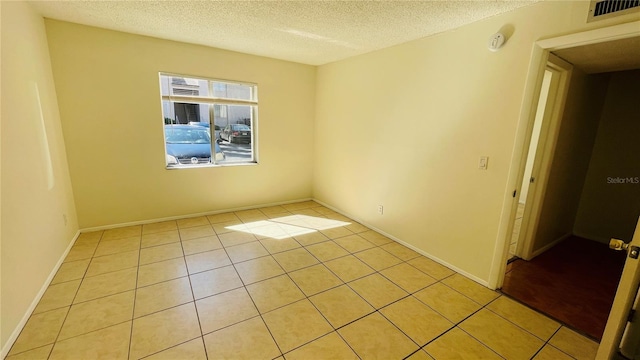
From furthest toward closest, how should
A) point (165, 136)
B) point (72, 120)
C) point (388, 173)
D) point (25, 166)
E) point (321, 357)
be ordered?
point (165, 136) < point (388, 173) < point (72, 120) < point (25, 166) < point (321, 357)

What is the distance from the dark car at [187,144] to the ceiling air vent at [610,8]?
13.7 ft

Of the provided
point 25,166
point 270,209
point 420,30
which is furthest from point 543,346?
point 25,166

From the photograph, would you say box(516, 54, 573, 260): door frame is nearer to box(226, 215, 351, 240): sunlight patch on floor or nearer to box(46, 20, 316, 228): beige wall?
box(226, 215, 351, 240): sunlight patch on floor

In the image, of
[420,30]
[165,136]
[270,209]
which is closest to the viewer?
[420,30]

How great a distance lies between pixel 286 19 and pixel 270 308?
2664 mm

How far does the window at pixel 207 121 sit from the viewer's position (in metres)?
3.62

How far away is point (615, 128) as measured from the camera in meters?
3.42

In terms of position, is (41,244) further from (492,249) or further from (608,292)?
(608,292)

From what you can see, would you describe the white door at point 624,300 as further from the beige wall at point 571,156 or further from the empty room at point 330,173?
the beige wall at point 571,156

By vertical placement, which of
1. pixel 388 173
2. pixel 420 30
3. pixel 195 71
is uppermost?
pixel 420 30

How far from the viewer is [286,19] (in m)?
2.54

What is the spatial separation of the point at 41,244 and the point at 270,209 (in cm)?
276

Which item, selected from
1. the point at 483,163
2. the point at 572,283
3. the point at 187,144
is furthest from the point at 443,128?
the point at 187,144

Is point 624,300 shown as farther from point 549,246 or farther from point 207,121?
point 207,121
